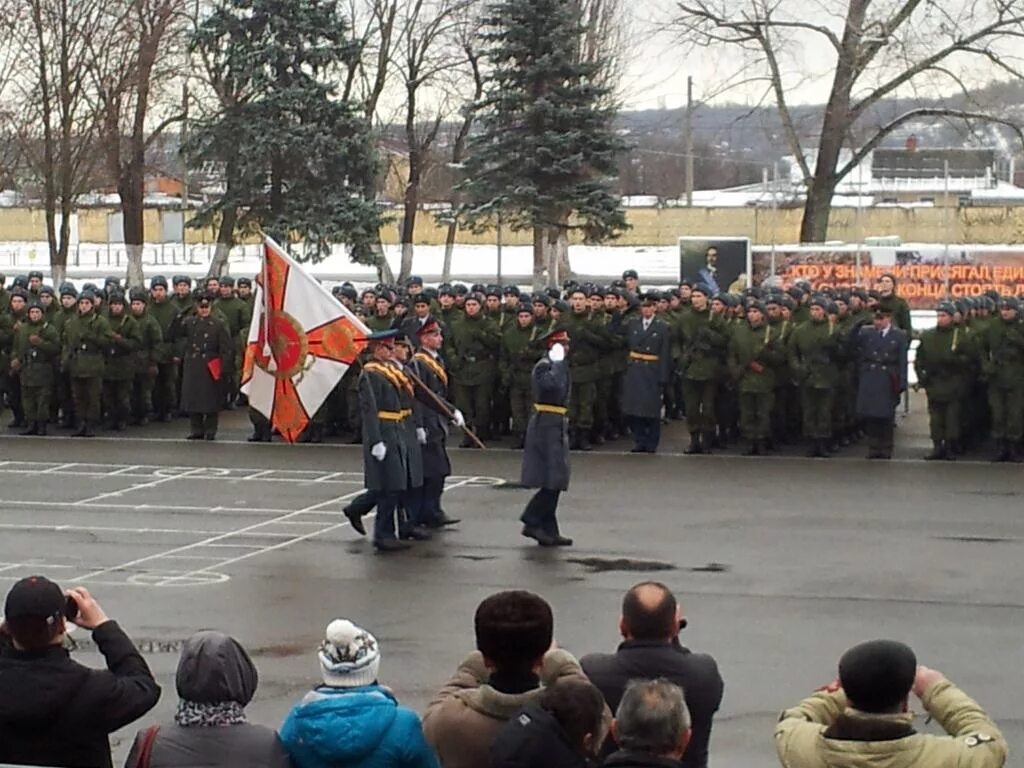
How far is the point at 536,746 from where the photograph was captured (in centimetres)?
515

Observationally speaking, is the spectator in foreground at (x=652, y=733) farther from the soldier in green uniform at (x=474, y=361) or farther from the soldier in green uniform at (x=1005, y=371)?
the soldier in green uniform at (x=474, y=361)

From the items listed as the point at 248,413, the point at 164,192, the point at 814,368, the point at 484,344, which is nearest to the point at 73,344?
the point at 248,413

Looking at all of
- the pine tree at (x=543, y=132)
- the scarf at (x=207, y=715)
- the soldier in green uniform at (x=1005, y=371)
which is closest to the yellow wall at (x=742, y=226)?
the pine tree at (x=543, y=132)

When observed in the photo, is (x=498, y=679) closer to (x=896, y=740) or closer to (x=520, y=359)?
(x=896, y=740)

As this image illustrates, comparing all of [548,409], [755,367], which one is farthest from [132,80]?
[548,409]

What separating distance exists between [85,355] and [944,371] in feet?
33.4

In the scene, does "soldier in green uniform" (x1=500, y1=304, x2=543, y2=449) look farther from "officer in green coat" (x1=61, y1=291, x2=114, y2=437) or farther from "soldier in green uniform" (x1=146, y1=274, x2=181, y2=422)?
"officer in green coat" (x1=61, y1=291, x2=114, y2=437)

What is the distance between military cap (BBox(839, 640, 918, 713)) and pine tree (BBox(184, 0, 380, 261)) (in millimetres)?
26979

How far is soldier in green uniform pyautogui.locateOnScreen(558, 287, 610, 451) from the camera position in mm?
21578

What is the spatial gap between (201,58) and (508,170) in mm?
7963

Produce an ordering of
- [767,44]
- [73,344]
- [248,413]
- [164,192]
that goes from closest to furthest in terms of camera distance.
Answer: [73,344], [248,413], [767,44], [164,192]

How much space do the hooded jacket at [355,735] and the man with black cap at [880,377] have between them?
15353 millimetres

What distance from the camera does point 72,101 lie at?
34.2 metres

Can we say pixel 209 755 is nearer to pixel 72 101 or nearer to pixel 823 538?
pixel 823 538
